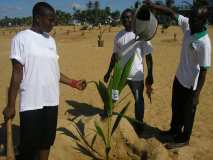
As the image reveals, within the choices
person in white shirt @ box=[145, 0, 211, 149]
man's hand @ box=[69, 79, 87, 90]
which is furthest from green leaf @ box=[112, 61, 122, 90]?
person in white shirt @ box=[145, 0, 211, 149]

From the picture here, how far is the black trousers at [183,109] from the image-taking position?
16.1 ft

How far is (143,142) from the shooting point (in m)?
4.75

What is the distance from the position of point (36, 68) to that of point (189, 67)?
2.22 m

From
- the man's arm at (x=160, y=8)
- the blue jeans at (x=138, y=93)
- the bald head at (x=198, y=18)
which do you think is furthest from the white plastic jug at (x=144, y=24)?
the blue jeans at (x=138, y=93)

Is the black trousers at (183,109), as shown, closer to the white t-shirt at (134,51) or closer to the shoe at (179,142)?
the shoe at (179,142)

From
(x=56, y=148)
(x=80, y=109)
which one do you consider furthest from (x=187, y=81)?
(x=80, y=109)

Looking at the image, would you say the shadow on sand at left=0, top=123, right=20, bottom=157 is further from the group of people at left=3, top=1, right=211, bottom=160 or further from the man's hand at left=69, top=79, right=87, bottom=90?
the man's hand at left=69, top=79, right=87, bottom=90

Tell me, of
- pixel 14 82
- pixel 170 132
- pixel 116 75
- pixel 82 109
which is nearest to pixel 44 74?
pixel 14 82

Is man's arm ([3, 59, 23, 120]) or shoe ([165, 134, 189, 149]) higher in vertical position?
man's arm ([3, 59, 23, 120])

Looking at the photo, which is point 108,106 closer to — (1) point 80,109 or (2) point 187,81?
(2) point 187,81

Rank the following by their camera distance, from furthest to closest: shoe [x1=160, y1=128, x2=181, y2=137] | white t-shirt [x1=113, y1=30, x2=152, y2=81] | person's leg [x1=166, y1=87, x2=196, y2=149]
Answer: shoe [x1=160, y1=128, x2=181, y2=137]
white t-shirt [x1=113, y1=30, x2=152, y2=81]
person's leg [x1=166, y1=87, x2=196, y2=149]

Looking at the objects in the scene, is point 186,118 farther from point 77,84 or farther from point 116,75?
point 77,84

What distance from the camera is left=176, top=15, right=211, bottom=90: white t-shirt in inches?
175

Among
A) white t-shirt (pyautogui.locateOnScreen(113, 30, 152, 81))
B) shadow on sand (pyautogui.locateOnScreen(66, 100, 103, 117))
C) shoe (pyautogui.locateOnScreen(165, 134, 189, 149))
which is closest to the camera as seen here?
shoe (pyautogui.locateOnScreen(165, 134, 189, 149))
